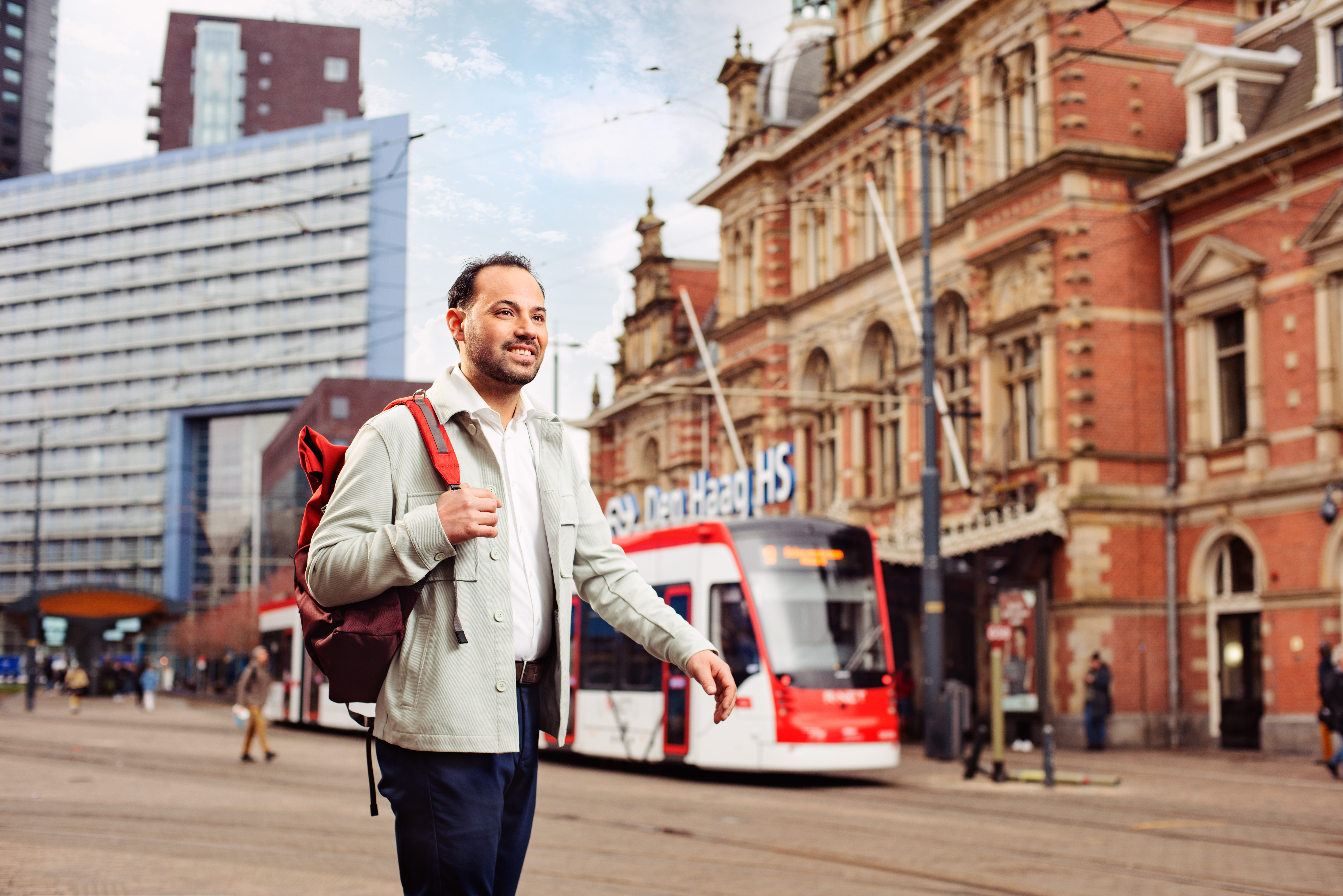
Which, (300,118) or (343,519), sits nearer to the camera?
(343,519)

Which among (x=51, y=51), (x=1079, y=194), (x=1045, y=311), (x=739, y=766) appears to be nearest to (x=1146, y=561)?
(x=1045, y=311)

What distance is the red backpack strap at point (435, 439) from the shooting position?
3.44 meters

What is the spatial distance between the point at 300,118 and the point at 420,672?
117249 mm

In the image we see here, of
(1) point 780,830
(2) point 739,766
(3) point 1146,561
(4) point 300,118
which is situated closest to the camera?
(1) point 780,830

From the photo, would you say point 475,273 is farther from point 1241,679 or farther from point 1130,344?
point 1130,344

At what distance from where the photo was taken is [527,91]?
14.4ft

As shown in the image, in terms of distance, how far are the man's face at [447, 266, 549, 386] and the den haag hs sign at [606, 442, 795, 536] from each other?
20.3 metres

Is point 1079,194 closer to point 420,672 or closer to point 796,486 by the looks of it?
point 796,486

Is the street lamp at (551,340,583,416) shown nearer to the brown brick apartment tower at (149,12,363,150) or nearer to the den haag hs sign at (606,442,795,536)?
the den haag hs sign at (606,442,795,536)

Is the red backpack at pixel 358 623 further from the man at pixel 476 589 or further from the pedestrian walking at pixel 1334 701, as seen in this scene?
the pedestrian walking at pixel 1334 701

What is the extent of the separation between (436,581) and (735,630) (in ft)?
47.3

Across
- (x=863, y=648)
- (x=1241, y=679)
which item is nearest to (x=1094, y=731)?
(x=1241, y=679)

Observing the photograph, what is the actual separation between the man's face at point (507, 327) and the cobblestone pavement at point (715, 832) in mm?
5449

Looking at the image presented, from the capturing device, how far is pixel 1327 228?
2317 cm
